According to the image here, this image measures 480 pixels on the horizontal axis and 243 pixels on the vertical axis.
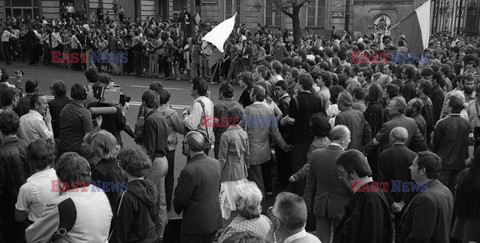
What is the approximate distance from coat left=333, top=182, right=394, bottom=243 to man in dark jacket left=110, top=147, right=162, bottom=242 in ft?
5.93

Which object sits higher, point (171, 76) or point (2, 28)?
point (2, 28)

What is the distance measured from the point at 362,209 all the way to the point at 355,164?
0.41 m

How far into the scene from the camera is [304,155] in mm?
7832

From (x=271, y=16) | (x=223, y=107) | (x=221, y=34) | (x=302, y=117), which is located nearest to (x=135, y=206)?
(x=223, y=107)

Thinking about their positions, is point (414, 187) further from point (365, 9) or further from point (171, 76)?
point (365, 9)

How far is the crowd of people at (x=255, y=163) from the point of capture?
407 centimetres

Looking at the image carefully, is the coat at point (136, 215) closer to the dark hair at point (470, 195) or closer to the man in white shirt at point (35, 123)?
the man in white shirt at point (35, 123)

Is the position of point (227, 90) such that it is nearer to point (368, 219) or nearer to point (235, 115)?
point (235, 115)

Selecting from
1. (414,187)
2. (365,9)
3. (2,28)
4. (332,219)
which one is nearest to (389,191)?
(414,187)

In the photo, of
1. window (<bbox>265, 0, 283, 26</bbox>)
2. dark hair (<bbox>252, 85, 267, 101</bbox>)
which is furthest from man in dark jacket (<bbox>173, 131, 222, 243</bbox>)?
window (<bbox>265, 0, 283, 26</bbox>)

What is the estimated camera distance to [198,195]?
17.3ft

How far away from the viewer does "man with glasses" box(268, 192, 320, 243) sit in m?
3.60

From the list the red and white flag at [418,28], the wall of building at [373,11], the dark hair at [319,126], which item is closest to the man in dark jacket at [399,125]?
the dark hair at [319,126]

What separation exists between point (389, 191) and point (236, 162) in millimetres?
2042
